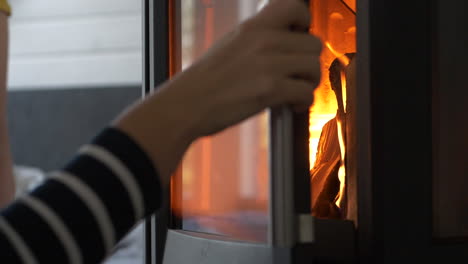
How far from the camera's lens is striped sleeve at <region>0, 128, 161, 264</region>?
403 mm

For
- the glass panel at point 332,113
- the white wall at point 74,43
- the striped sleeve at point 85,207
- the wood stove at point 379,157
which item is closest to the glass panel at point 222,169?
the wood stove at point 379,157

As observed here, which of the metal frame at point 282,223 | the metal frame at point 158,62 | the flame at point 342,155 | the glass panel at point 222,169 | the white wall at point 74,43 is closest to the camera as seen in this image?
the metal frame at point 282,223

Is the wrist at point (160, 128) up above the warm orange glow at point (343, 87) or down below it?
below

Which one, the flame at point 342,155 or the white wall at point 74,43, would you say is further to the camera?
the white wall at point 74,43

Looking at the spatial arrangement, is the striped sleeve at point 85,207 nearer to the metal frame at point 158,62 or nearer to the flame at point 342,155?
the flame at point 342,155

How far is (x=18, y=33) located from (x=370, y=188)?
2320mm

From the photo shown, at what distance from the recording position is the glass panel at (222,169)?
26.7 inches

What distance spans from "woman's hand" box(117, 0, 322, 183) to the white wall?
205 cm

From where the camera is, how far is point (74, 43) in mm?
2594

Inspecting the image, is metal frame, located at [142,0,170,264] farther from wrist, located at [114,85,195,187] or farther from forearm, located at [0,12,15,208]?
wrist, located at [114,85,195,187]

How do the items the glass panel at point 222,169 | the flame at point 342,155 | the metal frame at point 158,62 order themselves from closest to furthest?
1. the glass panel at point 222,169
2. the flame at point 342,155
3. the metal frame at point 158,62

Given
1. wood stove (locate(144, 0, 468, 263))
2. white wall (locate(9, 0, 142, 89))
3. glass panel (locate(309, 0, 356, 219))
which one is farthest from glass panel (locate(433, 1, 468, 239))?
white wall (locate(9, 0, 142, 89))

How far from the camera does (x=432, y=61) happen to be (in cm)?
72

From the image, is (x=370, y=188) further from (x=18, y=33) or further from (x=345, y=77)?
(x=18, y=33)
